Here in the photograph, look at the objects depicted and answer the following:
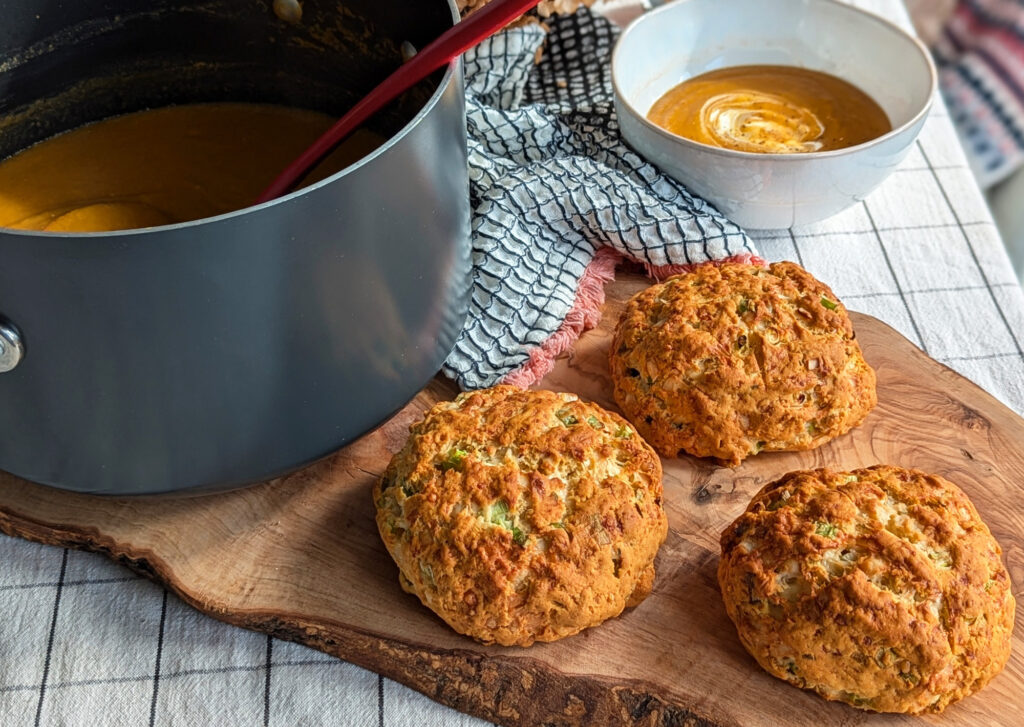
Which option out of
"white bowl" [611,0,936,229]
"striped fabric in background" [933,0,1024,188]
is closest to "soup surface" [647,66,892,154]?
"white bowl" [611,0,936,229]

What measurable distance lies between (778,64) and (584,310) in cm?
58

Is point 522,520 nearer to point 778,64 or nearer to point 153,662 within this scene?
point 153,662

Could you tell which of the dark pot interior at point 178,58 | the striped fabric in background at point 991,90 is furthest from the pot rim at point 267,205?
the striped fabric in background at point 991,90

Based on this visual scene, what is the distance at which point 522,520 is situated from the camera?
41.2 inches

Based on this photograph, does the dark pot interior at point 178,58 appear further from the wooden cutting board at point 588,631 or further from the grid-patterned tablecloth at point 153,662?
the grid-patterned tablecloth at point 153,662

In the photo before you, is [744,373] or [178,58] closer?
[744,373]

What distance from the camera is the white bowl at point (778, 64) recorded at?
140 centimetres

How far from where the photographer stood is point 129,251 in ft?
2.81

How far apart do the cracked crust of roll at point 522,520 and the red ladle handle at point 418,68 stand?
0.32 meters

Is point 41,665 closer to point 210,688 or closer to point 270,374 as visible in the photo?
point 210,688

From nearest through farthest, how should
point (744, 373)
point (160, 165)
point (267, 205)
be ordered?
point (267, 205), point (744, 373), point (160, 165)

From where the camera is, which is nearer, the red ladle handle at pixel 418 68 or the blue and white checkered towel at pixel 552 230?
the red ladle handle at pixel 418 68

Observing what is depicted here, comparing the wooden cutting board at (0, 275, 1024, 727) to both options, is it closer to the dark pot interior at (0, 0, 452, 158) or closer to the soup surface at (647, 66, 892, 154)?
the soup surface at (647, 66, 892, 154)

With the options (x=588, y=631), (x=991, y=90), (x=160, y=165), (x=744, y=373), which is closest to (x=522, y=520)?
(x=588, y=631)
